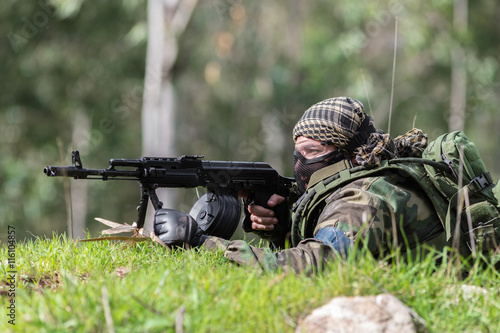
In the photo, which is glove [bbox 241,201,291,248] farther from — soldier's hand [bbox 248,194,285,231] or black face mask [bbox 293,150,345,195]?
black face mask [bbox 293,150,345,195]

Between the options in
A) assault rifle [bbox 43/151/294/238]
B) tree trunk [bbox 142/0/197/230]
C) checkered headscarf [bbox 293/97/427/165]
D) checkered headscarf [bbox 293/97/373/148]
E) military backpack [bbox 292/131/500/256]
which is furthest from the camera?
tree trunk [bbox 142/0/197/230]

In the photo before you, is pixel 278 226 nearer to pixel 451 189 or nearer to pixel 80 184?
pixel 451 189

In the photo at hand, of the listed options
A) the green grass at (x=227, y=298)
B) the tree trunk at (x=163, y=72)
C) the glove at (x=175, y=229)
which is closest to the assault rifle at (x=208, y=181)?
the glove at (x=175, y=229)

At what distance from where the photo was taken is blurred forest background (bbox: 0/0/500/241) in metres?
20.2

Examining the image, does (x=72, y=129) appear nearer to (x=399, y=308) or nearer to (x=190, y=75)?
(x=190, y=75)

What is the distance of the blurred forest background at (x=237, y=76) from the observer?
2017 cm

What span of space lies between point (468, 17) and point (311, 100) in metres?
6.17

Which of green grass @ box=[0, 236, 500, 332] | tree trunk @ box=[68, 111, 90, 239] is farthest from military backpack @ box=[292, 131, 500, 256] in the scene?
tree trunk @ box=[68, 111, 90, 239]

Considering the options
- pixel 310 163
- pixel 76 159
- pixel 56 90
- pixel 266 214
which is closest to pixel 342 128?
pixel 310 163

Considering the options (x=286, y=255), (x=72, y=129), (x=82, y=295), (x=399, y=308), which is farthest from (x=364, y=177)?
(x=72, y=129)

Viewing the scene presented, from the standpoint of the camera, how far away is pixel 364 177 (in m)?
4.61

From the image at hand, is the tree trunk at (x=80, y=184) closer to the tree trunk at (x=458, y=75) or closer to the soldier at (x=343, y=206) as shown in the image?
the tree trunk at (x=458, y=75)

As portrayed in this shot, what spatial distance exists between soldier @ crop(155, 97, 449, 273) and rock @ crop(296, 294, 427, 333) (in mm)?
593

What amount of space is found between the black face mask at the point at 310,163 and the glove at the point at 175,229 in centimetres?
102
